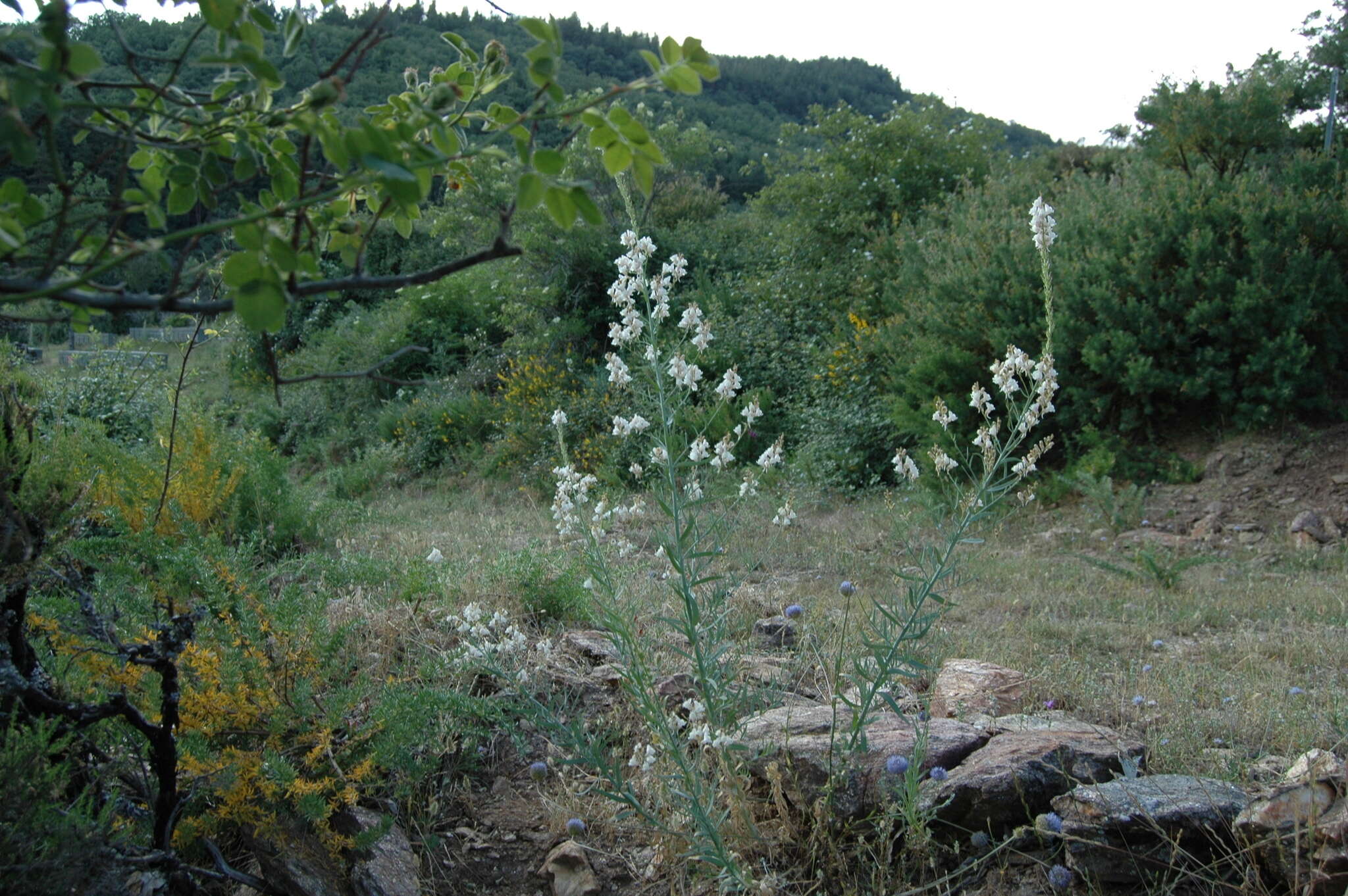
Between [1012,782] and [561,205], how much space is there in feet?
5.70

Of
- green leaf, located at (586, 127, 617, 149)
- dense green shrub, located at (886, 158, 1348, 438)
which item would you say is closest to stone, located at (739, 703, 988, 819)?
green leaf, located at (586, 127, 617, 149)

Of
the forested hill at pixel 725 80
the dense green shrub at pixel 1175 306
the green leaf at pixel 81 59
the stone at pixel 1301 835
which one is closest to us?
the green leaf at pixel 81 59

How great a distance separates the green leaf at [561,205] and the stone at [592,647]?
2.31m

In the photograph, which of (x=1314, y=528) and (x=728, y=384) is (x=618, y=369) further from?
(x=1314, y=528)

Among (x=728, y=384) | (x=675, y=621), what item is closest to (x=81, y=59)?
(x=675, y=621)

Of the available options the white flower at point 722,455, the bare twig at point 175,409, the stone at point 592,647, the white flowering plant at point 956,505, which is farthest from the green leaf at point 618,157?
the stone at point 592,647

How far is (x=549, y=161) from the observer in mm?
1048

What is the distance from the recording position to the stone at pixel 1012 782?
2.07 meters

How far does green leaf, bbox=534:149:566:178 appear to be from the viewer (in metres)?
1.04

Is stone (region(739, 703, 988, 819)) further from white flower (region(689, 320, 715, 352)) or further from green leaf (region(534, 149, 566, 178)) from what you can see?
green leaf (region(534, 149, 566, 178))

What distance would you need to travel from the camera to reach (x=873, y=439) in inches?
308

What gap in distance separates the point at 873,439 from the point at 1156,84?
4.19 metres

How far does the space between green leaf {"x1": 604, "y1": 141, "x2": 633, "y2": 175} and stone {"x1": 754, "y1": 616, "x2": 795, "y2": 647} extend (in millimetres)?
2598

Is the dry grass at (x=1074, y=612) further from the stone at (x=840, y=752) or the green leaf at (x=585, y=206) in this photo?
the green leaf at (x=585, y=206)
